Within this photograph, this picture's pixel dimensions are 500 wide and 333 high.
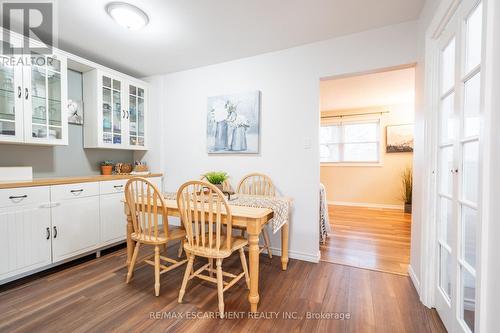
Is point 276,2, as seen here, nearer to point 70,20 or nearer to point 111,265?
point 70,20

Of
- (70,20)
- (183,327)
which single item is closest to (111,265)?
(183,327)

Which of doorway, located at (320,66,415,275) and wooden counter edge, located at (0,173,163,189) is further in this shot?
doorway, located at (320,66,415,275)

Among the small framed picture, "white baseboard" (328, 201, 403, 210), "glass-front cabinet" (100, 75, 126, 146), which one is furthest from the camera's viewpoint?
"white baseboard" (328, 201, 403, 210)

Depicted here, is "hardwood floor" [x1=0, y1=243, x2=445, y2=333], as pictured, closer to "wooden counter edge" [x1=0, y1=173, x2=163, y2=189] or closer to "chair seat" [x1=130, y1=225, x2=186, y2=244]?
"chair seat" [x1=130, y1=225, x2=186, y2=244]

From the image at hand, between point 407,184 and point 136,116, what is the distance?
206 inches

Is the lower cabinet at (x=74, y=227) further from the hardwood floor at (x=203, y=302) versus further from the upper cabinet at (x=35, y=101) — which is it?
the upper cabinet at (x=35, y=101)

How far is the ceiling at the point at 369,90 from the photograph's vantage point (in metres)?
3.61

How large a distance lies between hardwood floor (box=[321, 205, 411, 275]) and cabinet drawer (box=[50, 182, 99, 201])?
8.59 ft

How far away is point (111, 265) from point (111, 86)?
215 cm

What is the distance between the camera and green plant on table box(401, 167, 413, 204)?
4.79 m

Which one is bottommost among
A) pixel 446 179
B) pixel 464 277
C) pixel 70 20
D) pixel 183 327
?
pixel 183 327

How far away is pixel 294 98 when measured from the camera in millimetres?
2578

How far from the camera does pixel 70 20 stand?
2.07 meters

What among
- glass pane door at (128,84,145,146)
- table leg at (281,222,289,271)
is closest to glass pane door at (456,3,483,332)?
table leg at (281,222,289,271)
